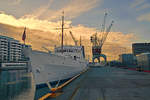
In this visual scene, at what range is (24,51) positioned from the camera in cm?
1470

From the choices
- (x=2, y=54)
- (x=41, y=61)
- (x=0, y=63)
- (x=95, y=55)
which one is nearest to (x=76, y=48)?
(x=41, y=61)

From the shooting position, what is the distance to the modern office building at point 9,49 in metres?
142

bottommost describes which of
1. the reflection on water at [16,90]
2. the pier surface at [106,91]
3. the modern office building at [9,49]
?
the reflection on water at [16,90]

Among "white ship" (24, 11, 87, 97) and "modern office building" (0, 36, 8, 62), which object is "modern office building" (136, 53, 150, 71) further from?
"modern office building" (0, 36, 8, 62)

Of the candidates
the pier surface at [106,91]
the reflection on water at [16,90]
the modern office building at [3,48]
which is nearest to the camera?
the pier surface at [106,91]

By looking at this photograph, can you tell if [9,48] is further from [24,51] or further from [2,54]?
[24,51]

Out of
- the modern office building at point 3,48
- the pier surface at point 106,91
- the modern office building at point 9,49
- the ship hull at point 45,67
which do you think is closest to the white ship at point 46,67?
the ship hull at point 45,67

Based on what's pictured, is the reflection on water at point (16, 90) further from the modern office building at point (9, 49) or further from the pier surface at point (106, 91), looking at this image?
the modern office building at point (9, 49)

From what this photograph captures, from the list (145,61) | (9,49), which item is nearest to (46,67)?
(145,61)

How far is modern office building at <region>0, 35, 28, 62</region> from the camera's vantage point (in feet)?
465

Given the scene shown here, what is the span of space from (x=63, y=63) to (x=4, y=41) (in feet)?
466

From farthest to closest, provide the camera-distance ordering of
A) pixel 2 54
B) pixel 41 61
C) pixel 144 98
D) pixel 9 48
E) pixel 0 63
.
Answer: pixel 9 48 < pixel 2 54 < pixel 0 63 < pixel 41 61 < pixel 144 98

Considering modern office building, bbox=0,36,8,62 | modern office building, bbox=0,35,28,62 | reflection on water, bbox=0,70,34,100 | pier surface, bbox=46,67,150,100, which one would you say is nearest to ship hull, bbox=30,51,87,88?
reflection on water, bbox=0,70,34,100

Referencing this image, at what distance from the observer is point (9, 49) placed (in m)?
151
